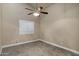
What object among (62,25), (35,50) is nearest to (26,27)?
(35,50)

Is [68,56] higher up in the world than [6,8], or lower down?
lower down

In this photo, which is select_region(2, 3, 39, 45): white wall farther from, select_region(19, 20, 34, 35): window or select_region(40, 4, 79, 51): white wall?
select_region(40, 4, 79, 51): white wall

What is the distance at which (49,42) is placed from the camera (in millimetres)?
1821

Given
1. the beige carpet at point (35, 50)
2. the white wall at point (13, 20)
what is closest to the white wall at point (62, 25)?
the beige carpet at point (35, 50)

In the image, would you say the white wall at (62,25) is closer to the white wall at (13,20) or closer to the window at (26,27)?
the window at (26,27)

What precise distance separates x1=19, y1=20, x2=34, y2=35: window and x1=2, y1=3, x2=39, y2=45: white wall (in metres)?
0.06

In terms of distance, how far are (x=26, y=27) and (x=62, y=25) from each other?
733 mm

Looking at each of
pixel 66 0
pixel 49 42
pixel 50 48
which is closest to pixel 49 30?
pixel 49 42

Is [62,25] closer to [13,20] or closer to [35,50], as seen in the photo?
[35,50]

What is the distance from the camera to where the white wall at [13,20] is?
1.73 meters

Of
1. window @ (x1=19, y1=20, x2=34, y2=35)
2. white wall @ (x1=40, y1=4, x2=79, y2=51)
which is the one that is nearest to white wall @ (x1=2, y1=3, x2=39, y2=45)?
window @ (x1=19, y1=20, x2=34, y2=35)

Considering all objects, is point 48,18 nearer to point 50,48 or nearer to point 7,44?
point 50,48

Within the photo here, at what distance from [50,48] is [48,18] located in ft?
2.02

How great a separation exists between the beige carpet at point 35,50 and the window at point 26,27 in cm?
25
